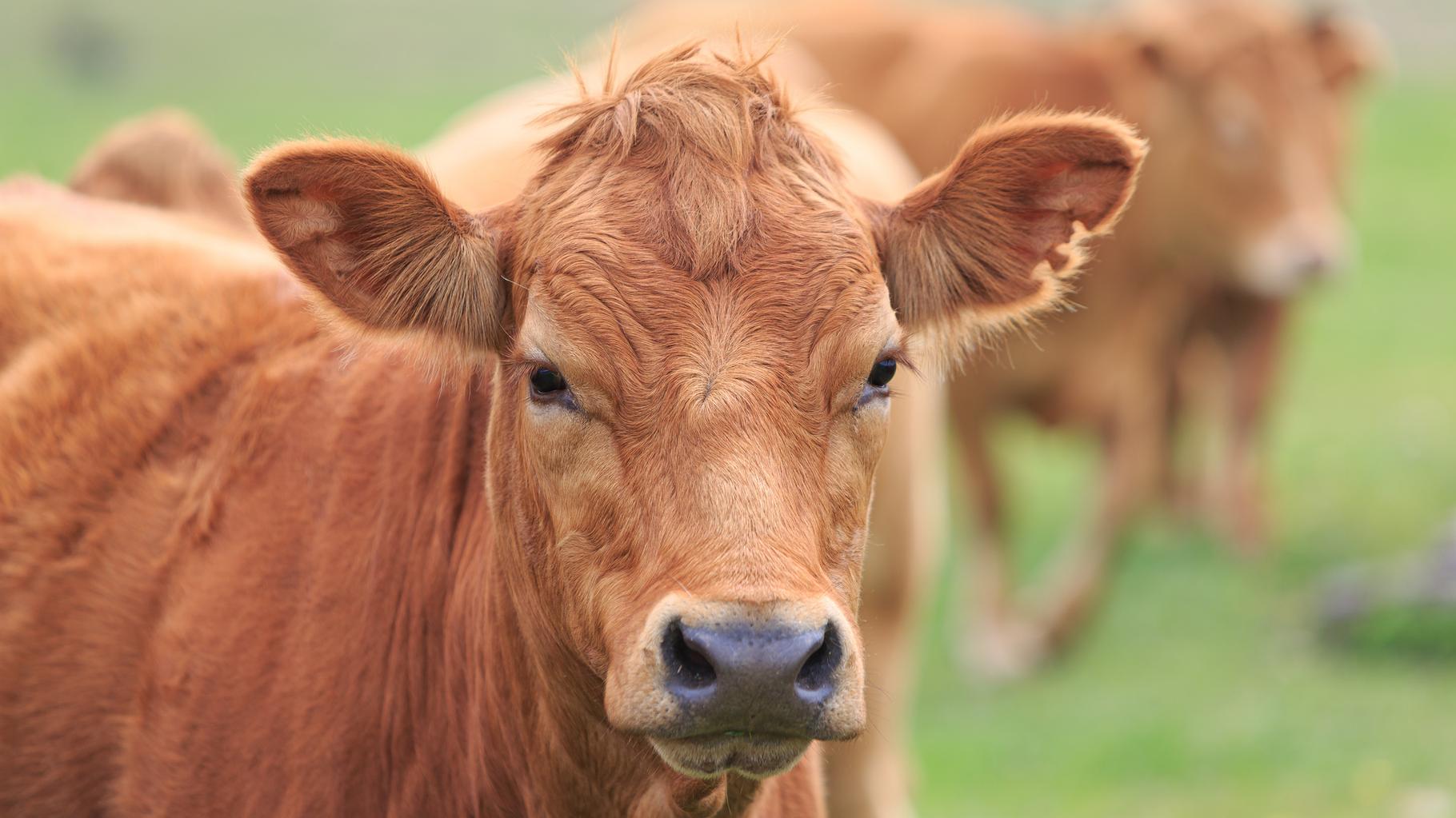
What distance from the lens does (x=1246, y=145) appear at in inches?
429

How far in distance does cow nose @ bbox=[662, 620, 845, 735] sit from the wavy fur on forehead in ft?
2.40

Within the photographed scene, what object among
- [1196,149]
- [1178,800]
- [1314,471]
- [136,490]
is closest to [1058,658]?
[1178,800]

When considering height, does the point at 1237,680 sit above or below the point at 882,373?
above

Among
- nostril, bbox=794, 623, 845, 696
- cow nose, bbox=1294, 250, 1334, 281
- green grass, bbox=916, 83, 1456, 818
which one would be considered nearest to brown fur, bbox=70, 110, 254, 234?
nostril, bbox=794, 623, 845, 696

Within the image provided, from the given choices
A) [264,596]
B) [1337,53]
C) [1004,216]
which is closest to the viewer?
[1004,216]

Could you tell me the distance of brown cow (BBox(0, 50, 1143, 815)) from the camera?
309cm

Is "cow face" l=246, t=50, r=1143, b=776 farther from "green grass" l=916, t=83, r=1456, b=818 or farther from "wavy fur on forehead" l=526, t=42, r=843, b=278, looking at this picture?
"green grass" l=916, t=83, r=1456, b=818

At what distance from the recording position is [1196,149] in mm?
11039

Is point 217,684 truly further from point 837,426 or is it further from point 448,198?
point 837,426

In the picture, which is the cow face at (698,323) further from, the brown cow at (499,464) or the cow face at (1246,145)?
the cow face at (1246,145)

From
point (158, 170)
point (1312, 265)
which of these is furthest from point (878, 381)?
point (1312, 265)

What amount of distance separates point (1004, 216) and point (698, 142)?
0.73 m

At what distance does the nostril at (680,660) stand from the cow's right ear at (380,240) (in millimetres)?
954

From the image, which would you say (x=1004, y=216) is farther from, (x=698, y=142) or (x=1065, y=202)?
(x=698, y=142)
